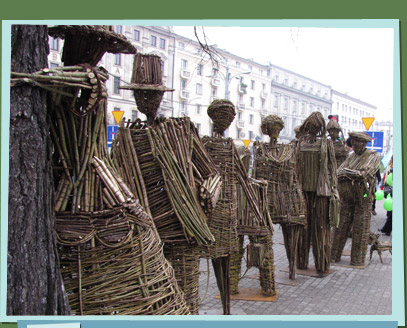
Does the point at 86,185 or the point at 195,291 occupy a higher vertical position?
the point at 86,185

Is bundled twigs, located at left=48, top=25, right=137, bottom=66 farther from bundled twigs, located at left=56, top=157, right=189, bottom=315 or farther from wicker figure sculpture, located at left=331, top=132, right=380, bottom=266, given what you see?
wicker figure sculpture, located at left=331, top=132, right=380, bottom=266

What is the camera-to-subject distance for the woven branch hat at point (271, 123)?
533cm

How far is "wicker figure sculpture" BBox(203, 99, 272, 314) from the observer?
150 inches

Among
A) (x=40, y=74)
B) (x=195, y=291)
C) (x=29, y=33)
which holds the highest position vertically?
(x=29, y=33)

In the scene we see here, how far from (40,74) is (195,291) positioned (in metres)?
1.85

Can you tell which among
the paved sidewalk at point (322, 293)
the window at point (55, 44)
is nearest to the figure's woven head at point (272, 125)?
the paved sidewalk at point (322, 293)

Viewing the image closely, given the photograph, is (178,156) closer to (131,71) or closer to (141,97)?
(141,97)

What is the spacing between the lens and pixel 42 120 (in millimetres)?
1916

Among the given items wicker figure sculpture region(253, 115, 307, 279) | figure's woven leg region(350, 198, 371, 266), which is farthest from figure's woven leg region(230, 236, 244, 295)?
figure's woven leg region(350, 198, 371, 266)

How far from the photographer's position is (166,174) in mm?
2791

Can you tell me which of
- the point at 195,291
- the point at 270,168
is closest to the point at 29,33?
the point at 195,291

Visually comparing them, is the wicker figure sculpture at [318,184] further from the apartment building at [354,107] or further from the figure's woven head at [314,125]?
the apartment building at [354,107]

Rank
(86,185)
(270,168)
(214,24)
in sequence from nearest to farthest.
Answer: (86,185), (214,24), (270,168)

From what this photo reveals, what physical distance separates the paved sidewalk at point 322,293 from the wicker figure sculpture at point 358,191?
36 centimetres
